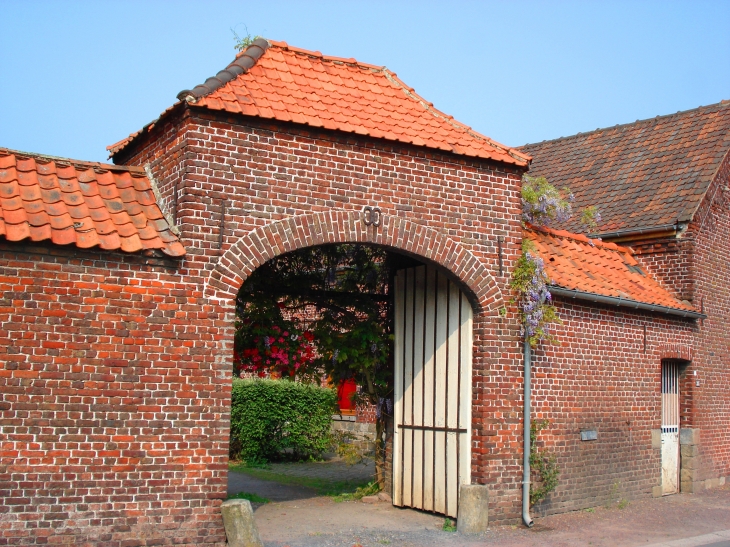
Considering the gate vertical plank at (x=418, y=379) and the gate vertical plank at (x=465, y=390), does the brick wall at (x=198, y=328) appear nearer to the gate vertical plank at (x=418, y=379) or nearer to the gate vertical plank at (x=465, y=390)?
the gate vertical plank at (x=465, y=390)

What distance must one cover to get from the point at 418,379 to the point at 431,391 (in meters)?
0.36

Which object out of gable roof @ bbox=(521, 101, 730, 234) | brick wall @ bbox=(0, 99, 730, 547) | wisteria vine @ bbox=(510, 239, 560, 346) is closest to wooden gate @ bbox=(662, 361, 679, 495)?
gable roof @ bbox=(521, 101, 730, 234)

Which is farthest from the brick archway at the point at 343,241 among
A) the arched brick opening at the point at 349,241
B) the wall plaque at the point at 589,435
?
the wall plaque at the point at 589,435

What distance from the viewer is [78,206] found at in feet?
26.7

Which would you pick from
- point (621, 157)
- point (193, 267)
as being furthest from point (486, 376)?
point (621, 157)

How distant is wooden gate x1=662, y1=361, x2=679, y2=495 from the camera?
14.0 m

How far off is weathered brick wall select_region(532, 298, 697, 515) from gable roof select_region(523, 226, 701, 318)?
26 centimetres

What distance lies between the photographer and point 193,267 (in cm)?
836

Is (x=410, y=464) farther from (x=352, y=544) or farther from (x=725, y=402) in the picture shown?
(x=725, y=402)

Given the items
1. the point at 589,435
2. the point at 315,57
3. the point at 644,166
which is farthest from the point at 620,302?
the point at 644,166

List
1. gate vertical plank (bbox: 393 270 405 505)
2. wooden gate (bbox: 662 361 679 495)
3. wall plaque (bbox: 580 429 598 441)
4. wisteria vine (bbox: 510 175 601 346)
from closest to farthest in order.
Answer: wisteria vine (bbox: 510 175 601 346) < gate vertical plank (bbox: 393 270 405 505) < wall plaque (bbox: 580 429 598 441) < wooden gate (bbox: 662 361 679 495)

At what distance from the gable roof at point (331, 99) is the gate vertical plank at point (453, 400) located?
207 cm

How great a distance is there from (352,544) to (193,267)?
364 centimetres

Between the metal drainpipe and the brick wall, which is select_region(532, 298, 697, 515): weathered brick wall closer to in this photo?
the brick wall
